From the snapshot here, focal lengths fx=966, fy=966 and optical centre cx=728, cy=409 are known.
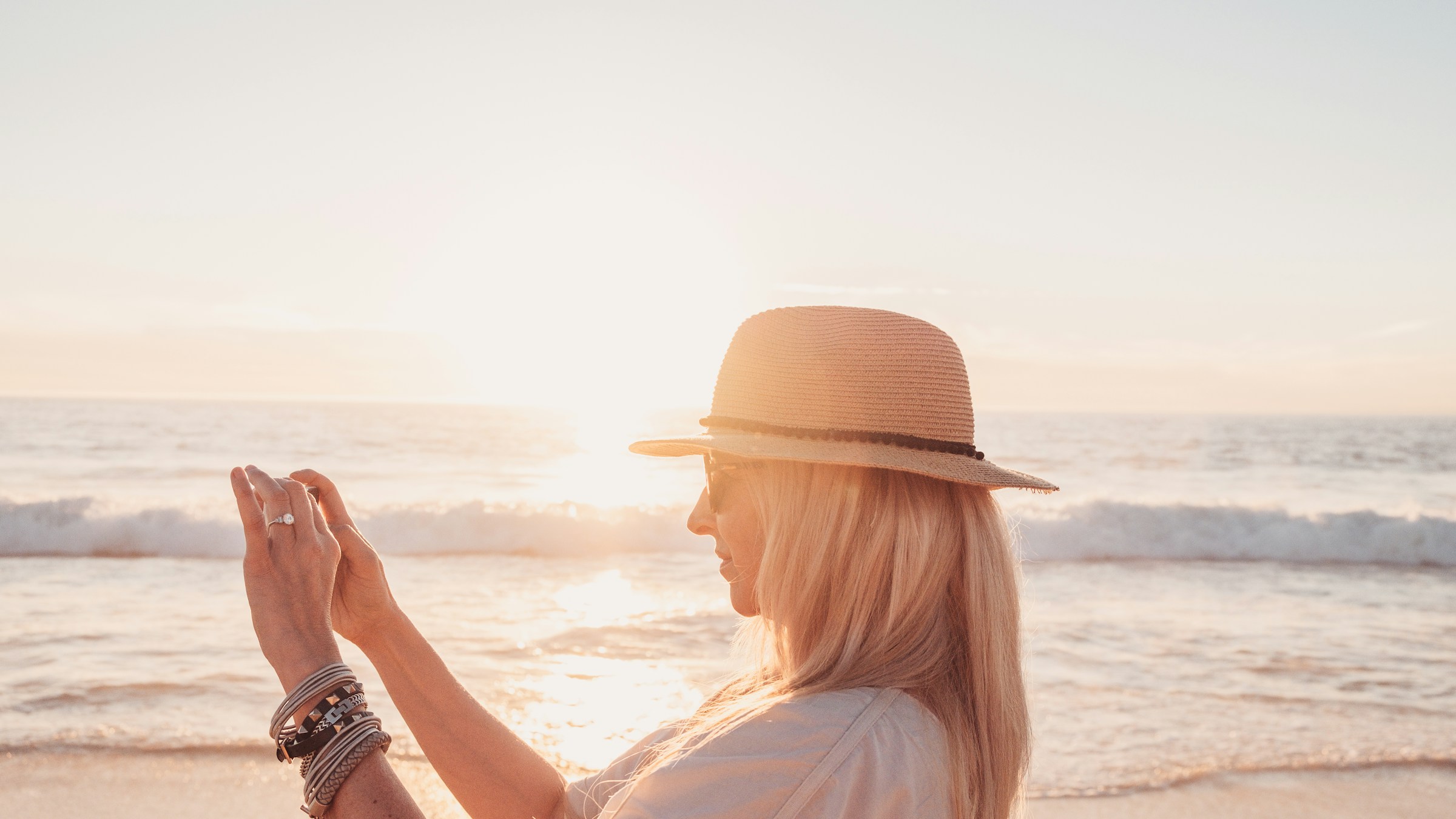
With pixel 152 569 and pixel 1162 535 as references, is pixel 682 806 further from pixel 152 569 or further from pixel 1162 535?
pixel 1162 535

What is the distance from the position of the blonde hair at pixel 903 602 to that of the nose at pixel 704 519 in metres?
0.17

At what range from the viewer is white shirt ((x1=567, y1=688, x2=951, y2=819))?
4.08 ft

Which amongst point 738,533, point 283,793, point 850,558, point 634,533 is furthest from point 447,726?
point 634,533

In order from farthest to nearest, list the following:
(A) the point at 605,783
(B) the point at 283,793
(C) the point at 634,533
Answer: (C) the point at 634,533 → (B) the point at 283,793 → (A) the point at 605,783

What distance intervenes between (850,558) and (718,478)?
31 cm

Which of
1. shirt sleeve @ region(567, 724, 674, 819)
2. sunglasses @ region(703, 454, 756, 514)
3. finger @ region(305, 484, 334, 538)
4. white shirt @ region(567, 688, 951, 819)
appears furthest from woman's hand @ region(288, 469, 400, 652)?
white shirt @ region(567, 688, 951, 819)

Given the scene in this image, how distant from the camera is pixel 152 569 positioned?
36.9 ft

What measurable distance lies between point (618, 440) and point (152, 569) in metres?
30.1

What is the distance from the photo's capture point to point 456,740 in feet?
6.66

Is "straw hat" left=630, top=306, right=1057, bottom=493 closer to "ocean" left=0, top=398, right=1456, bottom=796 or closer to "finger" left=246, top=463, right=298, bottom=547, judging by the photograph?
"finger" left=246, top=463, right=298, bottom=547

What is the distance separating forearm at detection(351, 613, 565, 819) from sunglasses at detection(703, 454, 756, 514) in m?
0.74

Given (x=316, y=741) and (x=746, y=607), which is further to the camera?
(x=746, y=607)

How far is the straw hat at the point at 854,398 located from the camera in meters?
1.52

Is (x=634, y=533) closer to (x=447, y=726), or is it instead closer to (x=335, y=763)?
(x=447, y=726)
